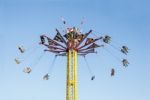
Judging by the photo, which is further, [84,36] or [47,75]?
[47,75]

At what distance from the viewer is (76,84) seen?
46844mm

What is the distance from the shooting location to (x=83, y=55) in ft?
160

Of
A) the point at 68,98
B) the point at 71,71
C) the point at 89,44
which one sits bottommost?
the point at 68,98

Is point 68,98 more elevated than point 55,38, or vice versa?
point 55,38

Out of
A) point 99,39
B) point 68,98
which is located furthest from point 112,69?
point 68,98

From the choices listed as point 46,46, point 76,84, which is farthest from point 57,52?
point 76,84

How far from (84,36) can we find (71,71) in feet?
14.6

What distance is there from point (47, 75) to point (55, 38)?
572 centimetres

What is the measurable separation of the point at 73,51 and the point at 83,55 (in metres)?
1.59

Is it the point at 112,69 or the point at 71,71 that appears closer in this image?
the point at 71,71

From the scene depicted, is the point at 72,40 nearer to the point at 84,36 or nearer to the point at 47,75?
the point at 84,36

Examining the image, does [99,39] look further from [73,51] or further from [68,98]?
[68,98]

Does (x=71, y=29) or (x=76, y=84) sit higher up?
(x=71, y=29)

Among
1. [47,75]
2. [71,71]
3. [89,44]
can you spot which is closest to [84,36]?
[89,44]
